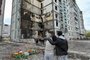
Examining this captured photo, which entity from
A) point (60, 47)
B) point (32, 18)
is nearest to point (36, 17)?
point (32, 18)

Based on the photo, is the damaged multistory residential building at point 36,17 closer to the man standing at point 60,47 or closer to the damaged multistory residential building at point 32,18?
the damaged multistory residential building at point 32,18

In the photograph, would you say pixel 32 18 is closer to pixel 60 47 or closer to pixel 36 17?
pixel 36 17

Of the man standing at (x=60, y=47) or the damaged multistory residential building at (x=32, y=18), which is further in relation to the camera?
the damaged multistory residential building at (x=32, y=18)

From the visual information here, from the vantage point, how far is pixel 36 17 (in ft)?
97.2

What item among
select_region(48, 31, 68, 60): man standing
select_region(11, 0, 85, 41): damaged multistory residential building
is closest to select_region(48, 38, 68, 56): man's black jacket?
select_region(48, 31, 68, 60): man standing

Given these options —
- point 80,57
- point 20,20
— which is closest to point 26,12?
point 20,20

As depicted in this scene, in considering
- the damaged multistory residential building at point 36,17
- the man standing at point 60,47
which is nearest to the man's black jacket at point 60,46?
the man standing at point 60,47

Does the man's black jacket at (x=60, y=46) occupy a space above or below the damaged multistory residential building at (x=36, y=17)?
below

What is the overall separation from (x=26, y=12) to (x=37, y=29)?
5.77 metres

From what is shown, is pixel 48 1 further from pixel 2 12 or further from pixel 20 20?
pixel 2 12

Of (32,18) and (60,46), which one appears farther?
(32,18)

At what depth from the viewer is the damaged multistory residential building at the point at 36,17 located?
2538 cm

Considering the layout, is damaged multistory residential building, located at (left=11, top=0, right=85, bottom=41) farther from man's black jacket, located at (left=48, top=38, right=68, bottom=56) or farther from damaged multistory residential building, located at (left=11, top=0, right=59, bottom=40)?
Result: man's black jacket, located at (left=48, top=38, right=68, bottom=56)

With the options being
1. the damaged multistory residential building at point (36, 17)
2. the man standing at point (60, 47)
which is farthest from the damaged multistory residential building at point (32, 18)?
the man standing at point (60, 47)
